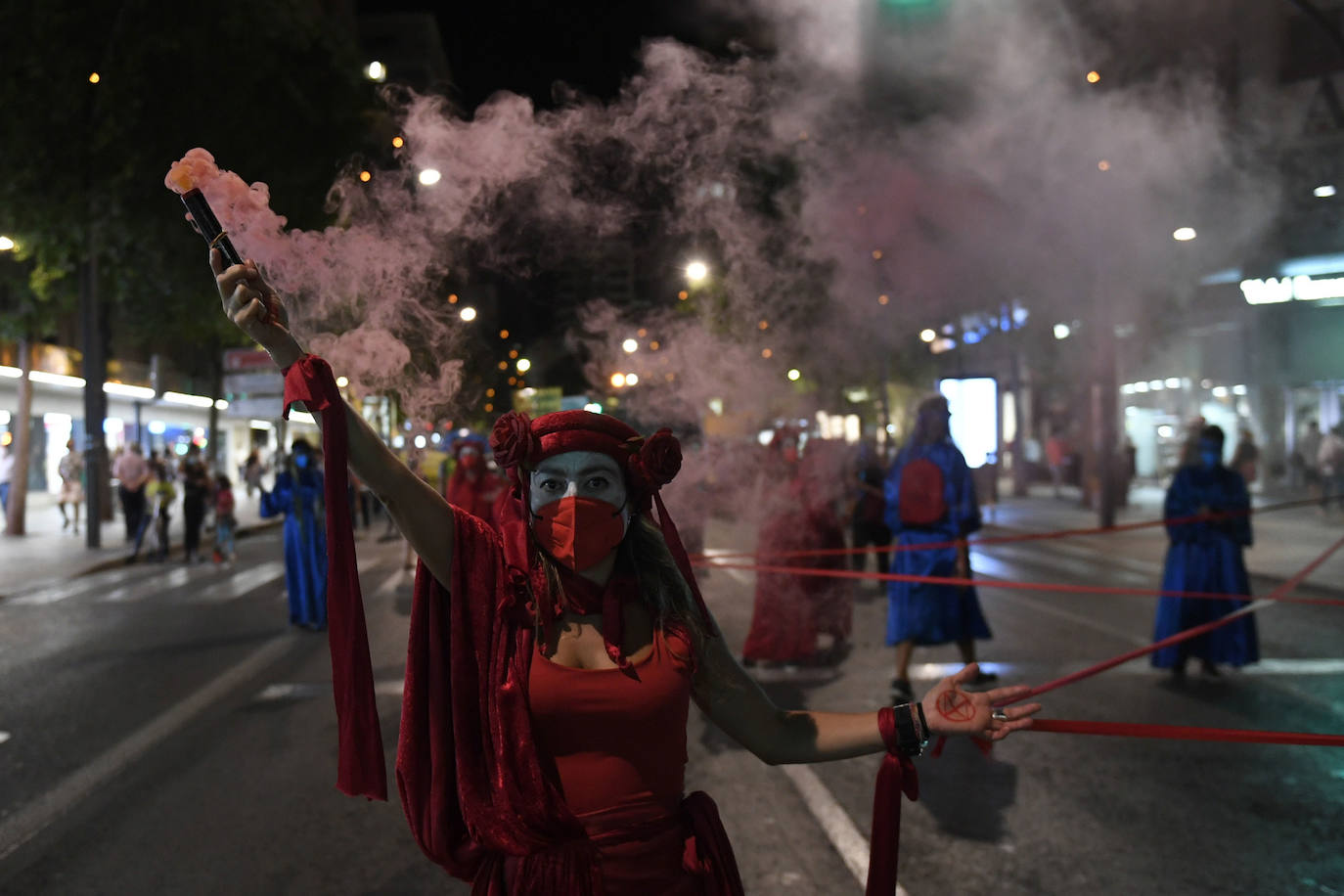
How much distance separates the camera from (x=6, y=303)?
901 inches

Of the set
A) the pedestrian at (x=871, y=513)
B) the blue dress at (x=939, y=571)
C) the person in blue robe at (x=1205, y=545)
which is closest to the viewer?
the blue dress at (x=939, y=571)

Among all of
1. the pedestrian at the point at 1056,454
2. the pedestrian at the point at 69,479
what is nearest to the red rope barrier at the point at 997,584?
the pedestrian at the point at 69,479

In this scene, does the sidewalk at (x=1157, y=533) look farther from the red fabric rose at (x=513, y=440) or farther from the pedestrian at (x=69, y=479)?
the pedestrian at (x=69, y=479)

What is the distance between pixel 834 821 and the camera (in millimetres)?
3994

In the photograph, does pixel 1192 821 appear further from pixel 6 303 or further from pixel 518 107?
pixel 6 303

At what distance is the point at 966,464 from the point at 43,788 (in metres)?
5.33

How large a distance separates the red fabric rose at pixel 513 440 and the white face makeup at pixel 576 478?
46 mm

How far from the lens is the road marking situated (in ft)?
11.7

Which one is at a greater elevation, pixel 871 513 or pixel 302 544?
pixel 871 513

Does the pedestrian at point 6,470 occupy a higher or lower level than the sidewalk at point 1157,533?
higher

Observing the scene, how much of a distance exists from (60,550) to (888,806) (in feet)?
56.3

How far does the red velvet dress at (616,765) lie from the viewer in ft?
5.65

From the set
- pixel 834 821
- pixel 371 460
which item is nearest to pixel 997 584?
pixel 834 821

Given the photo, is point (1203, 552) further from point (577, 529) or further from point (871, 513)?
point (577, 529)
